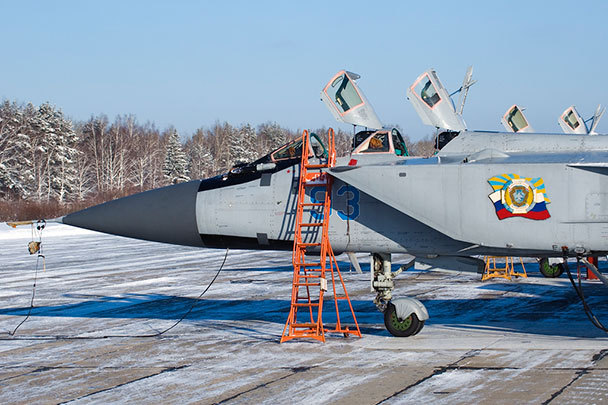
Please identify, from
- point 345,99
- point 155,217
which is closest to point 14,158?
point 155,217

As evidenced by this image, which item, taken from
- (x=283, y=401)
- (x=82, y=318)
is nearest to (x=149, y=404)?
(x=283, y=401)

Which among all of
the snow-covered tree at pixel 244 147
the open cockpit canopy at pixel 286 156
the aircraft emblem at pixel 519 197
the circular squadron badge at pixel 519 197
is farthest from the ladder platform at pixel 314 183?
the snow-covered tree at pixel 244 147

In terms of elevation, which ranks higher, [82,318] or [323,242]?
[323,242]

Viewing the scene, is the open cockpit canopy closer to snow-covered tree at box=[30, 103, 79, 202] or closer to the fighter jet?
the fighter jet

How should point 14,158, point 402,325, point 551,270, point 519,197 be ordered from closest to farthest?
point 519,197 < point 402,325 < point 551,270 < point 14,158

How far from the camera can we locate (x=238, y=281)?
1875 cm

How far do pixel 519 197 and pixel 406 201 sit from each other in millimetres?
1489

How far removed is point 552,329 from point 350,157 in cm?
415

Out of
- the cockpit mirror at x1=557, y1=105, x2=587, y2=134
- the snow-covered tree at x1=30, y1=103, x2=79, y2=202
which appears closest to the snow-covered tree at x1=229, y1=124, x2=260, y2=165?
the snow-covered tree at x1=30, y1=103, x2=79, y2=202

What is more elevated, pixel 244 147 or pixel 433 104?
pixel 244 147

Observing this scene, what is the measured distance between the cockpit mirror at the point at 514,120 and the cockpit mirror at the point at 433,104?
1520cm

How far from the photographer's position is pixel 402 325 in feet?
34.2

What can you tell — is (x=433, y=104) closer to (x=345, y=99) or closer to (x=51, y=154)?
(x=345, y=99)

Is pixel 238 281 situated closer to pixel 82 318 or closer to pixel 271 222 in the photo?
pixel 82 318
